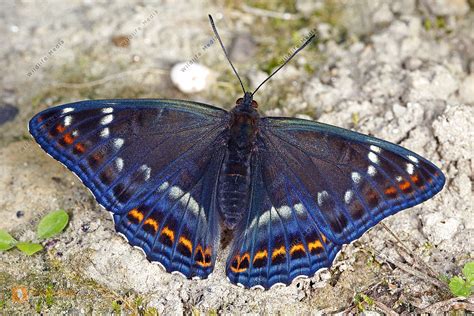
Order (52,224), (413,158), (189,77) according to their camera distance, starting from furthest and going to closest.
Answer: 1. (189,77)
2. (52,224)
3. (413,158)

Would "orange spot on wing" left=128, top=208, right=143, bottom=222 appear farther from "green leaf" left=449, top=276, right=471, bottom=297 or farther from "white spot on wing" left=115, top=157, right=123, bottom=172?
"green leaf" left=449, top=276, right=471, bottom=297

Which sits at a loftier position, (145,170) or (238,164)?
(238,164)

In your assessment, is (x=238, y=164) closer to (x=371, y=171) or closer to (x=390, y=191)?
(x=371, y=171)

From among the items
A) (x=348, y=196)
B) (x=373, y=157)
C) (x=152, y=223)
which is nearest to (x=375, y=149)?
(x=373, y=157)

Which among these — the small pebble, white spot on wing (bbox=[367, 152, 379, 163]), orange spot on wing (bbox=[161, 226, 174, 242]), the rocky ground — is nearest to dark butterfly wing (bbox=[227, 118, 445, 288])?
white spot on wing (bbox=[367, 152, 379, 163])

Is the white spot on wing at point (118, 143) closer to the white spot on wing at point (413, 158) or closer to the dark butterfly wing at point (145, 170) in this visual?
the dark butterfly wing at point (145, 170)

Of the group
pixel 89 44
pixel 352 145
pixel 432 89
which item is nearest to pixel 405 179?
pixel 352 145

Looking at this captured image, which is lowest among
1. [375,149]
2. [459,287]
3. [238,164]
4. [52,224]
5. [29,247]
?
[29,247]
